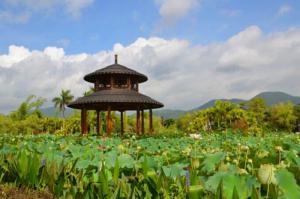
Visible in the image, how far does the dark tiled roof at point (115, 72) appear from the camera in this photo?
21547 millimetres

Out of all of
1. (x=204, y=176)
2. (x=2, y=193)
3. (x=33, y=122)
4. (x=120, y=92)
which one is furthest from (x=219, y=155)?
(x=33, y=122)

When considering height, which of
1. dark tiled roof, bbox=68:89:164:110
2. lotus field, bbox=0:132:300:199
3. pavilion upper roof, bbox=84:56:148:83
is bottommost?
lotus field, bbox=0:132:300:199

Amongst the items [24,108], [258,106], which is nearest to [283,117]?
[258,106]

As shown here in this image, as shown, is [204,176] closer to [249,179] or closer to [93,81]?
[249,179]

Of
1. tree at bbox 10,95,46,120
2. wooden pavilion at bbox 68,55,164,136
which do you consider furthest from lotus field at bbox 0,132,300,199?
tree at bbox 10,95,46,120

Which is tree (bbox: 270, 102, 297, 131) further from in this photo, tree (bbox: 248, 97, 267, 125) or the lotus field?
the lotus field

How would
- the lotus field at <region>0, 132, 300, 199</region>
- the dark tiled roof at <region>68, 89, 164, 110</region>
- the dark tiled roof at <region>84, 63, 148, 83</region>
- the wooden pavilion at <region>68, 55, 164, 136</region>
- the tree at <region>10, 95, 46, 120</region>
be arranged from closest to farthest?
the lotus field at <region>0, 132, 300, 199</region> → the dark tiled roof at <region>68, 89, 164, 110</region> → the wooden pavilion at <region>68, 55, 164, 136</region> → the dark tiled roof at <region>84, 63, 148, 83</region> → the tree at <region>10, 95, 46, 120</region>

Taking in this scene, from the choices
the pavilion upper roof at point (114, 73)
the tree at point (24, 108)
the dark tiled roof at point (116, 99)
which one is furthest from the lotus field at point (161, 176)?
the tree at point (24, 108)

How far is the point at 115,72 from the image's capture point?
21.5 m

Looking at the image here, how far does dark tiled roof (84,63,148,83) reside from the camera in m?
21.5

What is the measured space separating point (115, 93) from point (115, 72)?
1.34 meters

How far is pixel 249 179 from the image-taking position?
211 centimetres

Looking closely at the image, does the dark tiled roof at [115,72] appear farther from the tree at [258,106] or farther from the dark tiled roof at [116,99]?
the tree at [258,106]

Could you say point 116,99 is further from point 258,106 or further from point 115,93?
point 258,106
